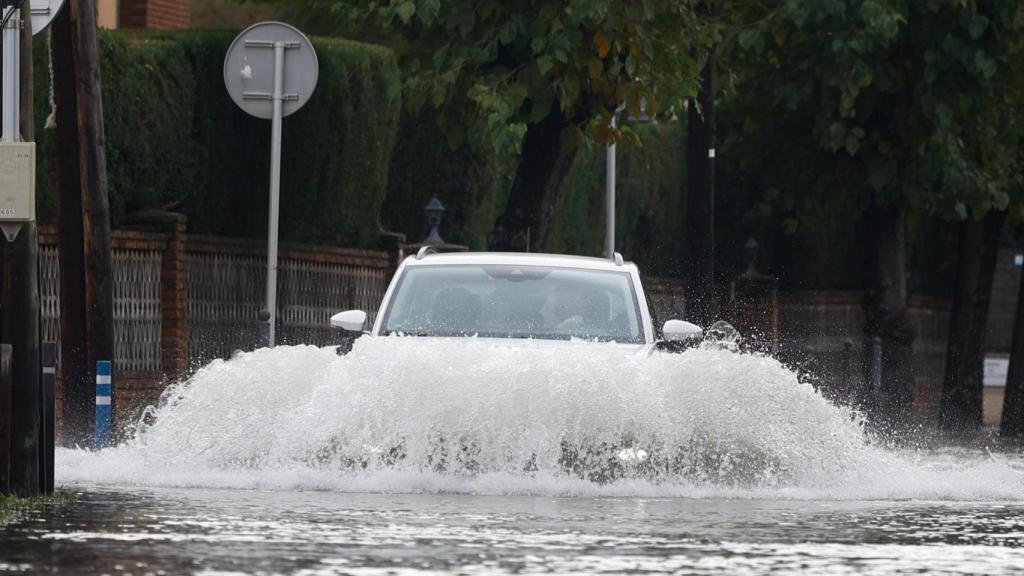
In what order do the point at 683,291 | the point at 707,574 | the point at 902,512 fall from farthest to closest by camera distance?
the point at 683,291 < the point at 902,512 < the point at 707,574

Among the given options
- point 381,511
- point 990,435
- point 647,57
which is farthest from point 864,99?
point 381,511

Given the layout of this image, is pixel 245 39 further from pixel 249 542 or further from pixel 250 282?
pixel 249 542

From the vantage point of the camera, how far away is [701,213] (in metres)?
30.4

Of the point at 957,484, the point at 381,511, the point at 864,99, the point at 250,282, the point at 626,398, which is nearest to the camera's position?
the point at 381,511

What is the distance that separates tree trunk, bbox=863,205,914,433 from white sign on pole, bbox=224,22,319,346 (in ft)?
40.2

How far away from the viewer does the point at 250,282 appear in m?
26.1

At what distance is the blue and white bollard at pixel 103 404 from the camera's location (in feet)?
65.1

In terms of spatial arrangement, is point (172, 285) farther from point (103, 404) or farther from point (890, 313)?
point (890, 313)

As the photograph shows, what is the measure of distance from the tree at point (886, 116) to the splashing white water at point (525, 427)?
1296 cm

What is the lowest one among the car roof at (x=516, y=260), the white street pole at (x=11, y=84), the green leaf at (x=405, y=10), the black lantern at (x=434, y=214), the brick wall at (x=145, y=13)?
the car roof at (x=516, y=260)

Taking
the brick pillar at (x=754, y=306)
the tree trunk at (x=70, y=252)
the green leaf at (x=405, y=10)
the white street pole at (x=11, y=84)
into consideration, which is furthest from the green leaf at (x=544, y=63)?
the brick pillar at (x=754, y=306)

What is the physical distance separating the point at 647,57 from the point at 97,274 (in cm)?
592

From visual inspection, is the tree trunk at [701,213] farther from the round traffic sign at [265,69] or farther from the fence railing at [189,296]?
the round traffic sign at [265,69]

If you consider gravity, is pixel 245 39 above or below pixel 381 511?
above
